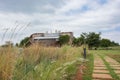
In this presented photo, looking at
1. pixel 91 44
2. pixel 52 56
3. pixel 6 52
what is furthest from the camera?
pixel 91 44

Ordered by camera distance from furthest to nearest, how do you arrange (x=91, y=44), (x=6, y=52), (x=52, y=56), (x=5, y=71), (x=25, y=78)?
(x=91, y=44)
(x=52, y=56)
(x=25, y=78)
(x=6, y=52)
(x=5, y=71)

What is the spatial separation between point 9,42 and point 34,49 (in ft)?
8.37

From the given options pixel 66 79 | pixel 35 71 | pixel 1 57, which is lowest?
pixel 66 79

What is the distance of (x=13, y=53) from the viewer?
3775 mm

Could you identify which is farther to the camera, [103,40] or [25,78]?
[103,40]

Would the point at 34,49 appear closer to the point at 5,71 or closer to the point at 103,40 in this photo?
the point at 5,71

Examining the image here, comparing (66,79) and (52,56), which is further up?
(52,56)

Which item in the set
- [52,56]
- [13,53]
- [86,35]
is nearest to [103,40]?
[86,35]

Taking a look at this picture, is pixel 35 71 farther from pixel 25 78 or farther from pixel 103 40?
pixel 103 40

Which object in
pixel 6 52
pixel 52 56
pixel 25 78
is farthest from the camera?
pixel 52 56

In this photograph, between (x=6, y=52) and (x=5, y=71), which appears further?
(x=6, y=52)

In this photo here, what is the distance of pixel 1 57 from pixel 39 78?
106 centimetres

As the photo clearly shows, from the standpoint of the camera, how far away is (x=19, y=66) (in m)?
4.47

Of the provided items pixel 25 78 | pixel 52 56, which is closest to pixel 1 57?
pixel 25 78
